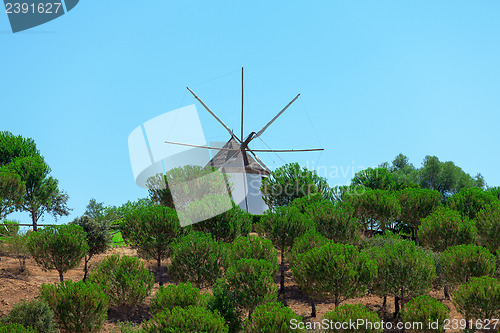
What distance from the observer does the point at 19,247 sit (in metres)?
41.1

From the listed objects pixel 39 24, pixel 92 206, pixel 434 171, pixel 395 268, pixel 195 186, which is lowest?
pixel 395 268

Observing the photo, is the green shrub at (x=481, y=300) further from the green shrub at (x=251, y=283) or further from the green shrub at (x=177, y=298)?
the green shrub at (x=177, y=298)

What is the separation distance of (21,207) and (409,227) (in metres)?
46.4

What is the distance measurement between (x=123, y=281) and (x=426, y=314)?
20.7 m

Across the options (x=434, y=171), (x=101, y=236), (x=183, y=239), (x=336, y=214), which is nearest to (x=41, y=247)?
(x=101, y=236)

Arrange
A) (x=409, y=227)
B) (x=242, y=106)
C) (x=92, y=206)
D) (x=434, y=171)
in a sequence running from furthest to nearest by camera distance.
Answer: (x=434, y=171) → (x=242, y=106) → (x=409, y=227) → (x=92, y=206)

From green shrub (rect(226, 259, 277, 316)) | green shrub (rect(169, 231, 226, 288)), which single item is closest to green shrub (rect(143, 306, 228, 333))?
green shrub (rect(226, 259, 277, 316))

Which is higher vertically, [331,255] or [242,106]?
[242,106]

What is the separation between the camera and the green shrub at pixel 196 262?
35.5 m

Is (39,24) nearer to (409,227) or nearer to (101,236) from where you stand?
(101,236)

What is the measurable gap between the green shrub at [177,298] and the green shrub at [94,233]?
14655 mm

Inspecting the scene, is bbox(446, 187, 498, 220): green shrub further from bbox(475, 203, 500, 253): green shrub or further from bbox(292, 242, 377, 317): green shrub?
bbox(292, 242, 377, 317): green shrub

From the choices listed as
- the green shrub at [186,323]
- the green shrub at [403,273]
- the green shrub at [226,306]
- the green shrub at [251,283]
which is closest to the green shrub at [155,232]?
the green shrub at [251,283]

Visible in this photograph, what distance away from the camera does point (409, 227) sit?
192ft
